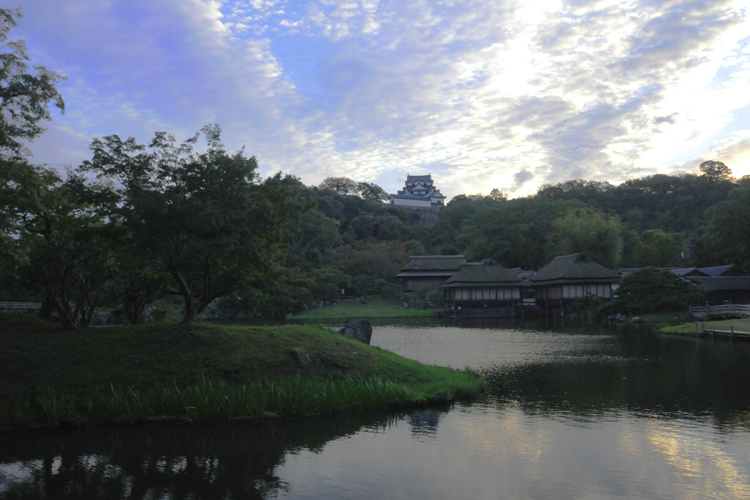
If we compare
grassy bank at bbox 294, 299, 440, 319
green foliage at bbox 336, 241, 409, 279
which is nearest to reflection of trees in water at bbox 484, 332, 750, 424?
grassy bank at bbox 294, 299, 440, 319

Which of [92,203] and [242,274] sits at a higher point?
[92,203]

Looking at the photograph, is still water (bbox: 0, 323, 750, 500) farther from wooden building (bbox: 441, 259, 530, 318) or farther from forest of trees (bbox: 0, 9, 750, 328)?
wooden building (bbox: 441, 259, 530, 318)

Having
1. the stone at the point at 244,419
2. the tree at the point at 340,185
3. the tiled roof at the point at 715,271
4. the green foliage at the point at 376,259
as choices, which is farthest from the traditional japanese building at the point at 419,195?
the stone at the point at 244,419

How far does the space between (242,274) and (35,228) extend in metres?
5.73

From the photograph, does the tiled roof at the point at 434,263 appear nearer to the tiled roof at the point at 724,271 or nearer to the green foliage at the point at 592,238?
the green foliage at the point at 592,238

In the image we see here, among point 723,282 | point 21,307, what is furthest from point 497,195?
point 21,307

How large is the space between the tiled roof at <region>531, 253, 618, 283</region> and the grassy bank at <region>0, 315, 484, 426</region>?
3105 cm

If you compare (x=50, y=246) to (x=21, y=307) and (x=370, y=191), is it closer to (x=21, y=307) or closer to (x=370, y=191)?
(x=21, y=307)

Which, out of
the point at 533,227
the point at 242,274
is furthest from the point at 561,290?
the point at 242,274

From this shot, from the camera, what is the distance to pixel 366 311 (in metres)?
42.0

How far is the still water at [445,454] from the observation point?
6629 millimetres

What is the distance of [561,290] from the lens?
42438mm

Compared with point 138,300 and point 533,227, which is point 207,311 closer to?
point 138,300

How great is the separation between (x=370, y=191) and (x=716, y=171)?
170 ft
